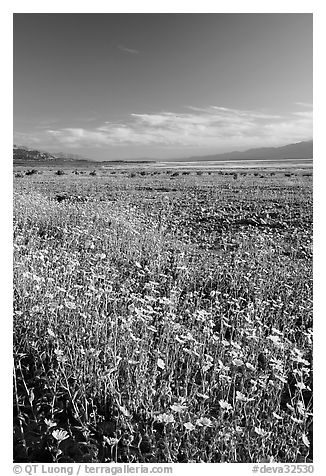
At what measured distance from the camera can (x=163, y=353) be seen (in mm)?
3346

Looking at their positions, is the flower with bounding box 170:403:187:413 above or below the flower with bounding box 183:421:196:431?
above

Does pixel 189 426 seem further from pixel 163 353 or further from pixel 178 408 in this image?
pixel 163 353

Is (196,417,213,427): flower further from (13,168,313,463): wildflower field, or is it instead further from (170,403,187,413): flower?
(170,403,187,413): flower

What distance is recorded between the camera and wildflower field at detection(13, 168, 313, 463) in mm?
2500

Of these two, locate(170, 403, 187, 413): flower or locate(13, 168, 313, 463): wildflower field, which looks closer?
locate(170, 403, 187, 413): flower

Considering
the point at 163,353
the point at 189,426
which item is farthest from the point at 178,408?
the point at 163,353

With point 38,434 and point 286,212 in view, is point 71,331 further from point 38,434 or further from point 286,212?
point 286,212

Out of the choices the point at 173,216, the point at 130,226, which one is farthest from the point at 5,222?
the point at 173,216

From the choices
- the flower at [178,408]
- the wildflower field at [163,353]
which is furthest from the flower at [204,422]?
the flower at [178,408]

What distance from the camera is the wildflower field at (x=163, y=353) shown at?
250 cm

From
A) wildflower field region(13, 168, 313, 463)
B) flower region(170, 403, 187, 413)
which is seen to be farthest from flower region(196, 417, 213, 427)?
flower region(170, 403, 187, 413)

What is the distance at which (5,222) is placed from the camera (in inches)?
112

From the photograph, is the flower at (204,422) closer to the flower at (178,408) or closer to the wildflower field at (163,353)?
the wildflower field at (163,353)
